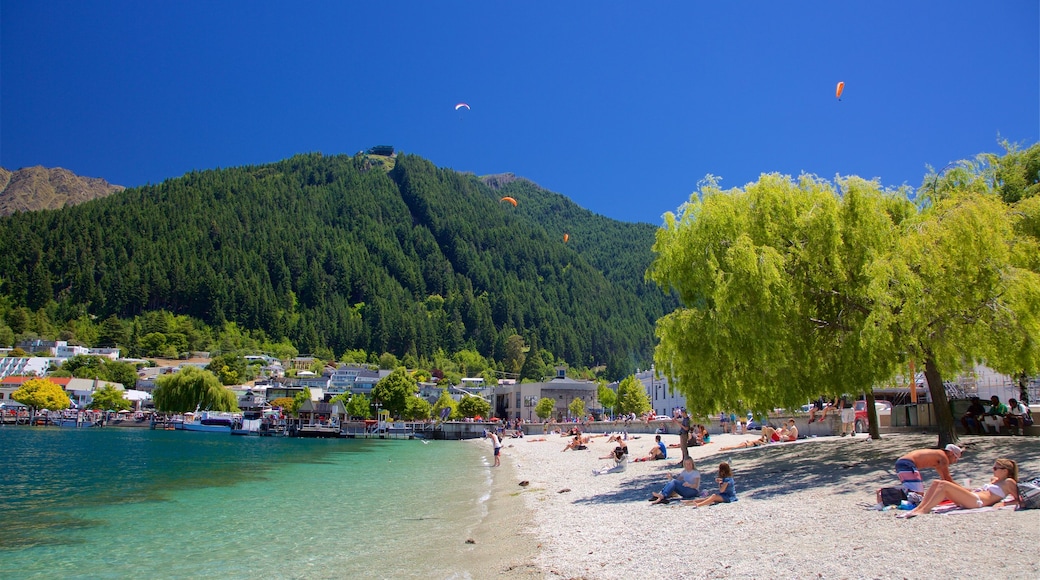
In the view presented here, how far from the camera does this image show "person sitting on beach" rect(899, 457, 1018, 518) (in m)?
8.93

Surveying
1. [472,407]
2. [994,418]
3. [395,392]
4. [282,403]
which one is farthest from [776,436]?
[282,403]

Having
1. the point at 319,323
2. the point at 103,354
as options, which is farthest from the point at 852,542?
the point at 319,323

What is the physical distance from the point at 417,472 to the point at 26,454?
92.1ft

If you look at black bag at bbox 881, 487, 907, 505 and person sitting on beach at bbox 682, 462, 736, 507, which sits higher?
Answer: black bag at bbox 881, 487, 907, 505

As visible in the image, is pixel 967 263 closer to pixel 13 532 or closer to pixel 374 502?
pixel 374 502

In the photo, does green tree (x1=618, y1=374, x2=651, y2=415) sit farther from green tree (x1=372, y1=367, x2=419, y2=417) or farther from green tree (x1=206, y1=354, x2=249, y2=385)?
green tree (x1=206, y1=354, x2=249, y2=385)

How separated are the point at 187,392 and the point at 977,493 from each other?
107 meters

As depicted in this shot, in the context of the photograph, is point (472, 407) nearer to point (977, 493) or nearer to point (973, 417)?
point (973, 417)

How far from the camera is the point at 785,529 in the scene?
31.1ft

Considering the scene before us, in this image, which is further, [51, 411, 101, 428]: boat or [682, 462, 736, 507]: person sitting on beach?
[51, 411, 101, 428]: boat

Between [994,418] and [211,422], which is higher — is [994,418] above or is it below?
above

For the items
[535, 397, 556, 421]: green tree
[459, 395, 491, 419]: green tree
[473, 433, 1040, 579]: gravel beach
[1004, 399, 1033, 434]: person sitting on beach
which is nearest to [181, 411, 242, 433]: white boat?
[459, 395, 491, 419]: green tree

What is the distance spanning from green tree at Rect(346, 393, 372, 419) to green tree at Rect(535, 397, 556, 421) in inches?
1104

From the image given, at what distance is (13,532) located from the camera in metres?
15.2
